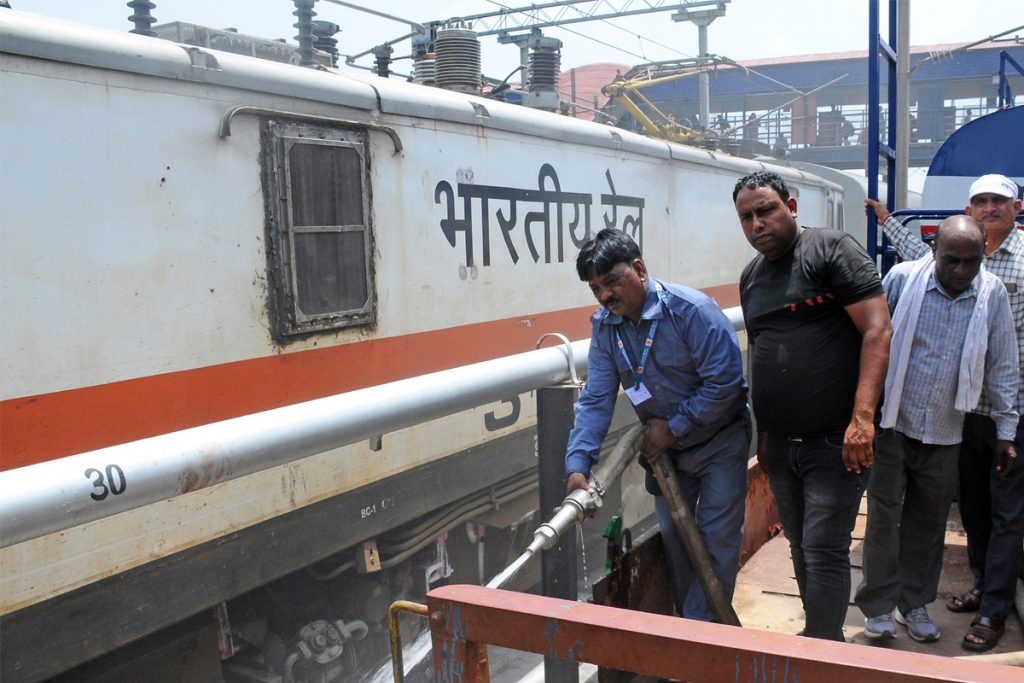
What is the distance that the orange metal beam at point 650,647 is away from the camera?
1.20 meters

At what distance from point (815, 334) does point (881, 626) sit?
1080mm

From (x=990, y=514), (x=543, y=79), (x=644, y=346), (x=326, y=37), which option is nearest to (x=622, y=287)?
(x=644, y=346)

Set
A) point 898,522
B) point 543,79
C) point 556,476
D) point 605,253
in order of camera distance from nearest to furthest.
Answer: point 556,476, point 605,253, point 898,522, point 543,79

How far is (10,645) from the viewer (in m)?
2.88

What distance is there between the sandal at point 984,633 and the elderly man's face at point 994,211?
1.37m

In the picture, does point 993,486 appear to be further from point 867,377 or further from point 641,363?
point 641,363

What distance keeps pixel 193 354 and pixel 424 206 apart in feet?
5.31

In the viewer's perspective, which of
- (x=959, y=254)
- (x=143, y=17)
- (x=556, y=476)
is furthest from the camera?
(x=143, y=17)

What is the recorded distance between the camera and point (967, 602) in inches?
129

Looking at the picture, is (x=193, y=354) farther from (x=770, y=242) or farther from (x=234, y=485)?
(x=770, y=242)

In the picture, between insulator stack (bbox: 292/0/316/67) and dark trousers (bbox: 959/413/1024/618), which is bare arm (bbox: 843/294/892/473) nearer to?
dark trousers (bbox: 959/413/1024/618)

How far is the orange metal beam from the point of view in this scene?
1196 millimetres

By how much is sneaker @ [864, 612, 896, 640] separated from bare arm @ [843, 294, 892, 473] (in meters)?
0.77

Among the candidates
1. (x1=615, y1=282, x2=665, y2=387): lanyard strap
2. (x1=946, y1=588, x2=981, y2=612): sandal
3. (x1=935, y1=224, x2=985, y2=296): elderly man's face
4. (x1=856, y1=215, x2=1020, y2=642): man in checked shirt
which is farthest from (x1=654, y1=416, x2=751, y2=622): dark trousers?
(x1=946, y1=588, x2=981, y2=612): sandal
